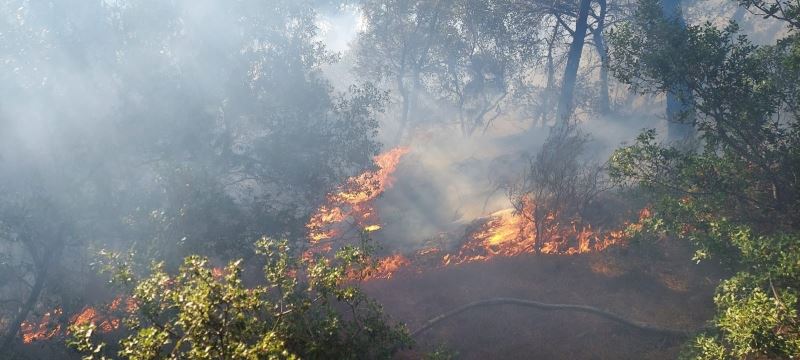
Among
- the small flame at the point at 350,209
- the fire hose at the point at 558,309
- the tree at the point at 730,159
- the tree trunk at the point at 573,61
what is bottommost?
the fire hose at the point at 558,309

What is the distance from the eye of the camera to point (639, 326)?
13.4m

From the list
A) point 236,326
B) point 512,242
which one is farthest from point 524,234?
point 236,326

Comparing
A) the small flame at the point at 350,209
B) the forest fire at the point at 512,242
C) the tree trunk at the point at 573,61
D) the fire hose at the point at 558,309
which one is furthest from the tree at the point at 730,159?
the tree trunk at the point at 573,61

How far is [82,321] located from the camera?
65.8 feet

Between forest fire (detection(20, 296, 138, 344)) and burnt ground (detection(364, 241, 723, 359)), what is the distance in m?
8.81

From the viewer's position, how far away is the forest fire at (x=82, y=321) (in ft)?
51.3

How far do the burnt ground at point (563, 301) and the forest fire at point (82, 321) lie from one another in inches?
347

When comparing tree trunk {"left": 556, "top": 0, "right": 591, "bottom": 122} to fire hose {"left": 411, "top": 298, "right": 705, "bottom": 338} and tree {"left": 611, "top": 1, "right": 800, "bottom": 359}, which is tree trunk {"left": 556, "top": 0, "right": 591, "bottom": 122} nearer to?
fire hose {"left": 411, "top": 298, "right": 705, "bottom": 338}

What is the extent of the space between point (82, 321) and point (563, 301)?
19.1m

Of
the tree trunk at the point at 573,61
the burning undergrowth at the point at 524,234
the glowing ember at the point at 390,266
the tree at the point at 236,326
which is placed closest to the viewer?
the tree at the point at 236,326

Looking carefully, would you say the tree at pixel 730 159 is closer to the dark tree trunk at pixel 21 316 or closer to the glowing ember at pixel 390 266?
the glowing ember at pixel 390 266

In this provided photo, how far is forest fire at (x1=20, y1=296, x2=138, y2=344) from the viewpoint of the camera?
1562 cm

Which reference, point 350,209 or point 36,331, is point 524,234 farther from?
point 36,331

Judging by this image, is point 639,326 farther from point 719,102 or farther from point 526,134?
point 526,134
